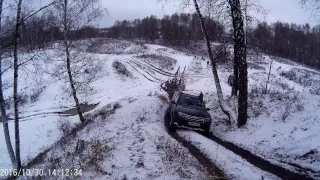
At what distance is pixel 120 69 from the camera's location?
46.9 metres

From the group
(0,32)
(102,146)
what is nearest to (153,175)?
(102,146)

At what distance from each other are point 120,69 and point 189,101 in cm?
3262

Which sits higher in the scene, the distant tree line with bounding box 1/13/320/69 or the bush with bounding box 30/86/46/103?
the distant tree line with bounding box 1/13/320/69

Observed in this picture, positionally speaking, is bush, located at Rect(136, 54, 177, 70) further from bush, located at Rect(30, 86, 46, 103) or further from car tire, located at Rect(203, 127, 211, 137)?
car tire, located at Rect(203, 127, 211, 137)

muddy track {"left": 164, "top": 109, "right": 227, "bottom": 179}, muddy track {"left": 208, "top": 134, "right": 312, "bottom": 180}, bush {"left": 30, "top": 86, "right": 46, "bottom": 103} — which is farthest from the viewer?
bush {"left": 30, "top": 86, "right": 46, "bottom": 103}

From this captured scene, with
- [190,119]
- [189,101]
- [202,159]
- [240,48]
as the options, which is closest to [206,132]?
[190,119]

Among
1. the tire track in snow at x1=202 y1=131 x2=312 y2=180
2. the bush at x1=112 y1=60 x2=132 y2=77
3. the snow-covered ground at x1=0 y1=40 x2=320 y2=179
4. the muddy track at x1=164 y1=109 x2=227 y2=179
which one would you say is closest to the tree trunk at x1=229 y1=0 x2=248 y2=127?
the snow-covered ground at x1=0 y1=40 x2=320 y2=179

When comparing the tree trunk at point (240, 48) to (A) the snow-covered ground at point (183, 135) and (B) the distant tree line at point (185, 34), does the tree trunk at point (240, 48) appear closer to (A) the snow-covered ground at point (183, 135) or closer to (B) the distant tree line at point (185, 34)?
(A) the snow-covered ground at point (183, 135)

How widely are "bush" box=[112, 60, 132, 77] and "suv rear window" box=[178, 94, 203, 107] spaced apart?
97.4ft

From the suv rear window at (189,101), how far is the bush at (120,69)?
29.7 meters

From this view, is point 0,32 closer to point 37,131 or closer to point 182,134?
point 182,134

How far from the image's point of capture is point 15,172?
12.0 meters

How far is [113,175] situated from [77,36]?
1660cm

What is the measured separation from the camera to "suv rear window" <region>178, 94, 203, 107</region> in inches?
593
